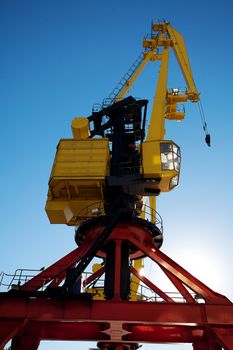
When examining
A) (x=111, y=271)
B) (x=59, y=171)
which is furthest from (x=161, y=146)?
(x=111, y=271)

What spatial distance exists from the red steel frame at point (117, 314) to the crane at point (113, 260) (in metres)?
0.03

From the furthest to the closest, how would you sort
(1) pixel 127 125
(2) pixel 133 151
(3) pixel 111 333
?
(1) pixel 127 125, (2) pixel 133 151, (3) pixel 111 333

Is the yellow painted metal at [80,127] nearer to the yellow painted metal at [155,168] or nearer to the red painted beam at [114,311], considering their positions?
the yellow painted metal at [155,168]

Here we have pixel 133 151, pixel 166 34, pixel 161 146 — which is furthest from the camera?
pixel 166 34

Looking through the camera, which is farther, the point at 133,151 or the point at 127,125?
the point at 127,125

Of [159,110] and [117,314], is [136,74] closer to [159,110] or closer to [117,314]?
[159,110]

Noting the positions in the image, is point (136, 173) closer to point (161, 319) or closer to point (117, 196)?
point (117, 196)

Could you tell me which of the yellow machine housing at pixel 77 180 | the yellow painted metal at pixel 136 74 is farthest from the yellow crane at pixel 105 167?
the yellow painted metal at pixel 136 74

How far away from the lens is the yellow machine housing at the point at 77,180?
16219 millimetres

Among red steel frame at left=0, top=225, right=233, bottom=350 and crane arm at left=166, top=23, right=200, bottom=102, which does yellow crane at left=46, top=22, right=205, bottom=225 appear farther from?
crane arm at left=166, top=23, right=200, bottom=102

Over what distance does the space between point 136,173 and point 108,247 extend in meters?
3.71

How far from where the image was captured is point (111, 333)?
14.0 m

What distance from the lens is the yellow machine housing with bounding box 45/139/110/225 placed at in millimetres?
16219

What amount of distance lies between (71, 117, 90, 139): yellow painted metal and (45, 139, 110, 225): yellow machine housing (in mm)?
1975
